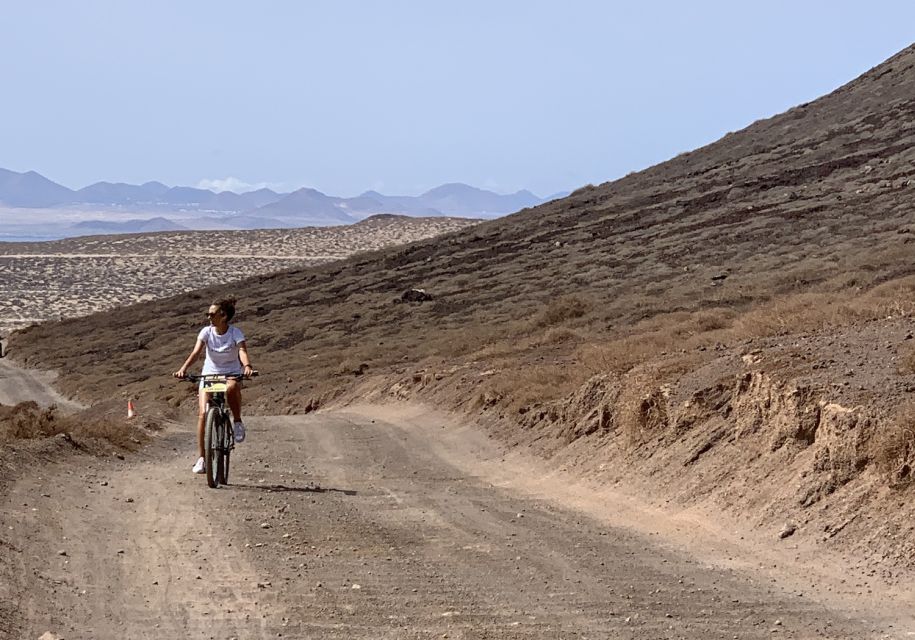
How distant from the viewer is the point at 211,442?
10969mm

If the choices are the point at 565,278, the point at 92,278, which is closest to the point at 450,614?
the point at 565,278

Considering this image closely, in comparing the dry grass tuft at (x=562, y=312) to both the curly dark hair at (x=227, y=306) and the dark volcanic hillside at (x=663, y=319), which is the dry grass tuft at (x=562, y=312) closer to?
the dark volcanic hillside at (x=663, y=319)

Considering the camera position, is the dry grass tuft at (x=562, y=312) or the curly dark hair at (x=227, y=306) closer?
the curly dark hair at (x=227, y=306)

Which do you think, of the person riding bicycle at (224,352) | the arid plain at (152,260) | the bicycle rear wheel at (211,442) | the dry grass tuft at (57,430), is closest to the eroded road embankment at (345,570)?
the bicycle rear wheel at (211,442)

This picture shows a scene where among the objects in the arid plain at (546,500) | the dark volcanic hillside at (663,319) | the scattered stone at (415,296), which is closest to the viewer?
the arid plain at (546,500)

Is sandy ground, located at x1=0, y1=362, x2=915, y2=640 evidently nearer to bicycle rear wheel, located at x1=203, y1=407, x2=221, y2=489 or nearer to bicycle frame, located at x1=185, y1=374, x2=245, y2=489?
bicycle rear wheel, located at x1=203, y1=407, x2=221, y2=489

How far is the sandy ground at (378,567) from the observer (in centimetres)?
638

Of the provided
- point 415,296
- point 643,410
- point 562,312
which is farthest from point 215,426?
point 415,296

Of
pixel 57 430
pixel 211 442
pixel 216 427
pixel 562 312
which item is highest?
pixel 216 427

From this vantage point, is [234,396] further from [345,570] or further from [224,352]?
[345,570]

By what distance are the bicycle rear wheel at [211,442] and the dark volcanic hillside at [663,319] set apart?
4.77m

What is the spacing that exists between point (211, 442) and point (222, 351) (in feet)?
3.08

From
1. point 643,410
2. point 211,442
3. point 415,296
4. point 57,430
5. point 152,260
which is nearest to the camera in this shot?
point 211,442

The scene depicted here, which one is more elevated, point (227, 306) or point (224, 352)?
point (227, 306)
